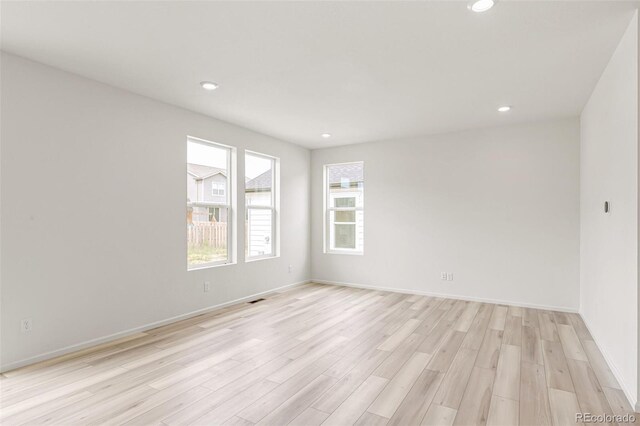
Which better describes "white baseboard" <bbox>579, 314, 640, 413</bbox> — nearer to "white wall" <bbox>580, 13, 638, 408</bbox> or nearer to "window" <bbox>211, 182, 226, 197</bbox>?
Answer: "white wall" <bbox>580, 13, 638, 408</bbox>

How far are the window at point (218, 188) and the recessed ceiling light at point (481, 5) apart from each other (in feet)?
11.9

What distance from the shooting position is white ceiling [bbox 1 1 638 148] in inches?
87.4

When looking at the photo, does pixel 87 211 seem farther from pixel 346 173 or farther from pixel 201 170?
pixel 346 173

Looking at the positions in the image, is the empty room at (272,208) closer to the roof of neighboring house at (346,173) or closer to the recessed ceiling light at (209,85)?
the recessed ceiling light at (209,85)

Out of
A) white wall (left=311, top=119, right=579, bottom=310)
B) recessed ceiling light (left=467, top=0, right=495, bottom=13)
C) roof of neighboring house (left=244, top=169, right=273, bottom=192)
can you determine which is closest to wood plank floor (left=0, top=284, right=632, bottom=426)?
white wall (left=311, top=119, right=579, bottom=310)

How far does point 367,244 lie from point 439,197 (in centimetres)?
145

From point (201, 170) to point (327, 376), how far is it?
308 centimetres

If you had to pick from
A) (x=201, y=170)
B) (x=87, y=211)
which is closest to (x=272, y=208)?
(x=201, y=170)

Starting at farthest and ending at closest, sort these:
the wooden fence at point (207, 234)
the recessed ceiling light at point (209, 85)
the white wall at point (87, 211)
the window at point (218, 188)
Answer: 1. the window at point (218, 188)
2. the wooden fence at point (207, 234)
3. the recessed ceiling light at point (209, 85)
4. the white wall at point (87, 211)

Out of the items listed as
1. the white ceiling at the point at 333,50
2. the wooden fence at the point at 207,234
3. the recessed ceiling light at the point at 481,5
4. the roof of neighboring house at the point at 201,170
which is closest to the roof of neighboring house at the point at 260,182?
the roof of neighboring house at the point at 201,170

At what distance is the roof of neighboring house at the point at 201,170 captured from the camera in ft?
14.4

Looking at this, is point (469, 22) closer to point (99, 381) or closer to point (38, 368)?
point (99, 381)

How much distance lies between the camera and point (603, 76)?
3115mm

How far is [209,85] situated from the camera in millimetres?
3434
